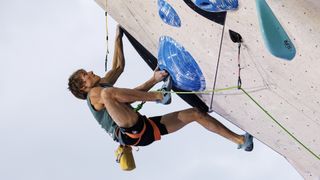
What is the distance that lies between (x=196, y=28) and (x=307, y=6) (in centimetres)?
110

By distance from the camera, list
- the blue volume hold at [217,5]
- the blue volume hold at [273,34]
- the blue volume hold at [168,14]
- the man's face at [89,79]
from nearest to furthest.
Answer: the blue volume hold at [273,34] → the blue volume hold at [217,5] → the blue volume hold at [168,14] → the man's face at [89,79]

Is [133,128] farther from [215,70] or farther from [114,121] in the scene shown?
[215,70]

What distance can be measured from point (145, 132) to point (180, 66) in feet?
1.89

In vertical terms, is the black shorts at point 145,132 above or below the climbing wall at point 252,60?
below

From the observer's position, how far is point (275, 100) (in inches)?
205

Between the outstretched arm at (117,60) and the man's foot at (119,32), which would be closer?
the outstretched arm at (117,60)

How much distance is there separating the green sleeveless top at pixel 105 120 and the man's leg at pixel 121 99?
0.26 metres

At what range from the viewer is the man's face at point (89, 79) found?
18.3ft

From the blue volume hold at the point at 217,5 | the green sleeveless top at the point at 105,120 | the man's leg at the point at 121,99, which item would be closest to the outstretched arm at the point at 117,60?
the green sleeveless top at the point at 105,120

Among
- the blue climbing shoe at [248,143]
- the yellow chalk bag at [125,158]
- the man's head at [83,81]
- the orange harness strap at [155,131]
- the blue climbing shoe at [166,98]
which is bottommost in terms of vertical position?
the yellow chalk bag at [125,158]

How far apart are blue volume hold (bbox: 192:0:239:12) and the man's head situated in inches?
40.6

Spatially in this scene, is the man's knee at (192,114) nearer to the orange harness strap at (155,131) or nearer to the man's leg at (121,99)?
the orange harness strap at (155,131)

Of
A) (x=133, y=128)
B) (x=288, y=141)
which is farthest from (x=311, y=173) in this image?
(x=133, y=128)

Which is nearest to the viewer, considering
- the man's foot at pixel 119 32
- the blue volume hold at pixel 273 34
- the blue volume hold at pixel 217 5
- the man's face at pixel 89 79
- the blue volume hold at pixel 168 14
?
the blue volume hold at pixel 273 34
